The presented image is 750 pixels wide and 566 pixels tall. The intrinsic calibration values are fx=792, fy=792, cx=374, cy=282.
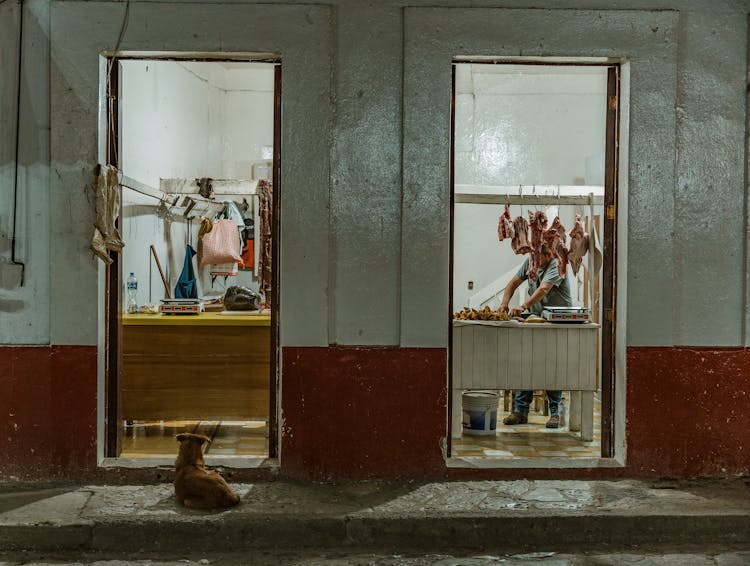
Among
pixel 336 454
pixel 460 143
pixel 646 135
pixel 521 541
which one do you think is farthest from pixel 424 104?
pixel 460 143

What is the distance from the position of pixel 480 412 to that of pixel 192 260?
458 centimetres

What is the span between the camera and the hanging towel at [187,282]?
1055cm

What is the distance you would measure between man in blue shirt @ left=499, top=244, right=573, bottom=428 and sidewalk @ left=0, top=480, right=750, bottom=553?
2.99m

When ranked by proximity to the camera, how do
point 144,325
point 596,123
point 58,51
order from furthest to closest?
1. point 596,123
2. point 144,325
3. point 58,51

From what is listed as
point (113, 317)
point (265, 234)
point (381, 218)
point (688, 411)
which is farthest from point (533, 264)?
point (113, 317)

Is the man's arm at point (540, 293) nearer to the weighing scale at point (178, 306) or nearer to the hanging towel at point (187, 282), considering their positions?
the weighing scale at point (178, 306)

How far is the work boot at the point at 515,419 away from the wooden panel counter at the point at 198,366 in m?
3.06

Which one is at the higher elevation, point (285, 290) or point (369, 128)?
point (369, 128)

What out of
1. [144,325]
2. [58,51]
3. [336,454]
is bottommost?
[336,454]

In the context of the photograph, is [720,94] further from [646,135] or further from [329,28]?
[329,28]

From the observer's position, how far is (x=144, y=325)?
27.5 feet

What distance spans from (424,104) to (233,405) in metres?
3.77

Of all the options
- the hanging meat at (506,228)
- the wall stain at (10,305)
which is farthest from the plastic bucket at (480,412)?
the wall stain at (10,305)

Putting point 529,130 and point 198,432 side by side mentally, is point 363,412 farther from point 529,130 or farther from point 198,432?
point 529,130
